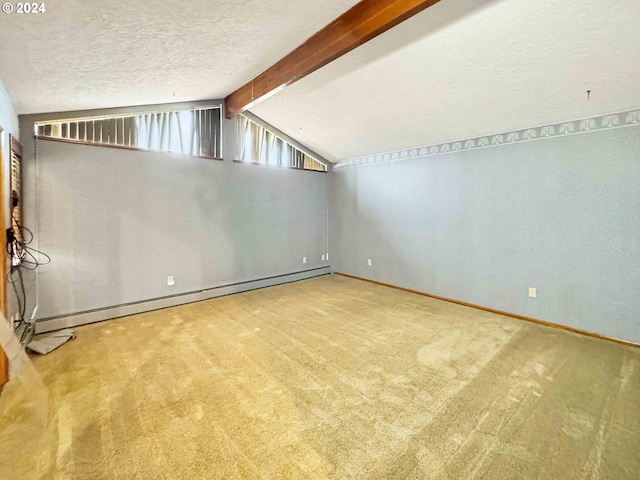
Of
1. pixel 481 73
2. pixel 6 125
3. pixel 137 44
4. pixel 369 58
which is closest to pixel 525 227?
pixel 481 73

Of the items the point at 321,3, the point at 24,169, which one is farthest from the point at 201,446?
the point at 24,169

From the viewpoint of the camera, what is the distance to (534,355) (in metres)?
2.67

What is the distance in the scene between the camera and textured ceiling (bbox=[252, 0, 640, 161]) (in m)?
2.10

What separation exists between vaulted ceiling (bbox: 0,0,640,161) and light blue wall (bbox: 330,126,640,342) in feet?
1.58

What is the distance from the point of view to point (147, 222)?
3857 millimetres

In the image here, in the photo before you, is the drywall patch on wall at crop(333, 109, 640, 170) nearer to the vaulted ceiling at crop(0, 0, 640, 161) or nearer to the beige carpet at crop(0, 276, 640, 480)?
the vaulted ceiling at crop(0, 0, 640, 161)

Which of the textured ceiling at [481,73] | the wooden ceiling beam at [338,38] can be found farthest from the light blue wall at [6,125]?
the textured ceiling at [481,73]

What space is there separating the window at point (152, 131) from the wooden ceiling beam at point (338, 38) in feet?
3.74

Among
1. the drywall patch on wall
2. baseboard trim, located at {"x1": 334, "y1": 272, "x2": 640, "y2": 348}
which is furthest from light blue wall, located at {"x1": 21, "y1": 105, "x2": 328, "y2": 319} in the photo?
baseboard trim, located at {"x1": 334, "y1": 272, "x2": 640, "y2": 348}

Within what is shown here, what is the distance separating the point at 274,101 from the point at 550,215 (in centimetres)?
401

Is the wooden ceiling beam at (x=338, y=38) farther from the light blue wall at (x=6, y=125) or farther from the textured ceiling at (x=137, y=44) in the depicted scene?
the light blue wall at (x=6, y=125)

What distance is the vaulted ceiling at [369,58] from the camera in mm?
1900

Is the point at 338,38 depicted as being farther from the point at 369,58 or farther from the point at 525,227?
the point at 525,227

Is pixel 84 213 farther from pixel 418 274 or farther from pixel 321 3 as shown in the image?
pixel 418 274
